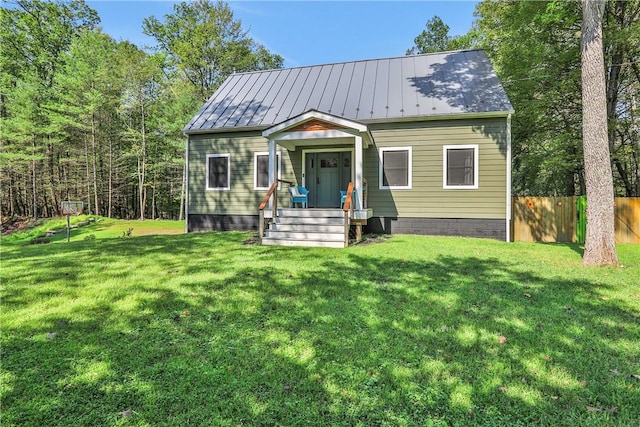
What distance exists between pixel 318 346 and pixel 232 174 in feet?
29.3

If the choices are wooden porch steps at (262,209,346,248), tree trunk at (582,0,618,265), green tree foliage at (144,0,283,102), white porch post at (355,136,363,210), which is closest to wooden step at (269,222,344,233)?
wooden porch steps at (262,209,346,248)

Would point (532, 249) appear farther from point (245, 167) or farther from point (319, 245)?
point (245, 167)

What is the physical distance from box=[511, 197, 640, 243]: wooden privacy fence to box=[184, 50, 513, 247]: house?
98cm

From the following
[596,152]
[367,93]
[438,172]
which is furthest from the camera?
[367,93]

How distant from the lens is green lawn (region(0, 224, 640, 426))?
1.86 metres

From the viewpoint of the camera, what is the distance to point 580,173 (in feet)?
42.4

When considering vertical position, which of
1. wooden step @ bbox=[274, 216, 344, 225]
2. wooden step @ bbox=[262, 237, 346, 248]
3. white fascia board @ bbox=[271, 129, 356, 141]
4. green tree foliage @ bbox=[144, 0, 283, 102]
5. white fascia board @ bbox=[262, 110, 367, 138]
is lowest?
wooden step @ bbox=[262, 237, 346, 248]

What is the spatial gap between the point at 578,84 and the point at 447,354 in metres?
12.6

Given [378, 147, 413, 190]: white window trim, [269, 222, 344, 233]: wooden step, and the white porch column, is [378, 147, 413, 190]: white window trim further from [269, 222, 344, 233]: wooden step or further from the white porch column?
[269, 222, 344, 233]: wooden step

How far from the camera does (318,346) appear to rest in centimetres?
260

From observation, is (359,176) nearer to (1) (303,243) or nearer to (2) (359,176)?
(2) (359,176)

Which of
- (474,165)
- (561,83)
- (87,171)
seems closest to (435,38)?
(561,83)

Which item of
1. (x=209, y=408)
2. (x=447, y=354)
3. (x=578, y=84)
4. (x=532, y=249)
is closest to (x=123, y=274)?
(x=209, y=408)

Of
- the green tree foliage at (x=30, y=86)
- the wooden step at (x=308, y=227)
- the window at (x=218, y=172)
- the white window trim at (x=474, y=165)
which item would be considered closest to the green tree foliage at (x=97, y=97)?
the green tree foliage at (x=30, y=86)
